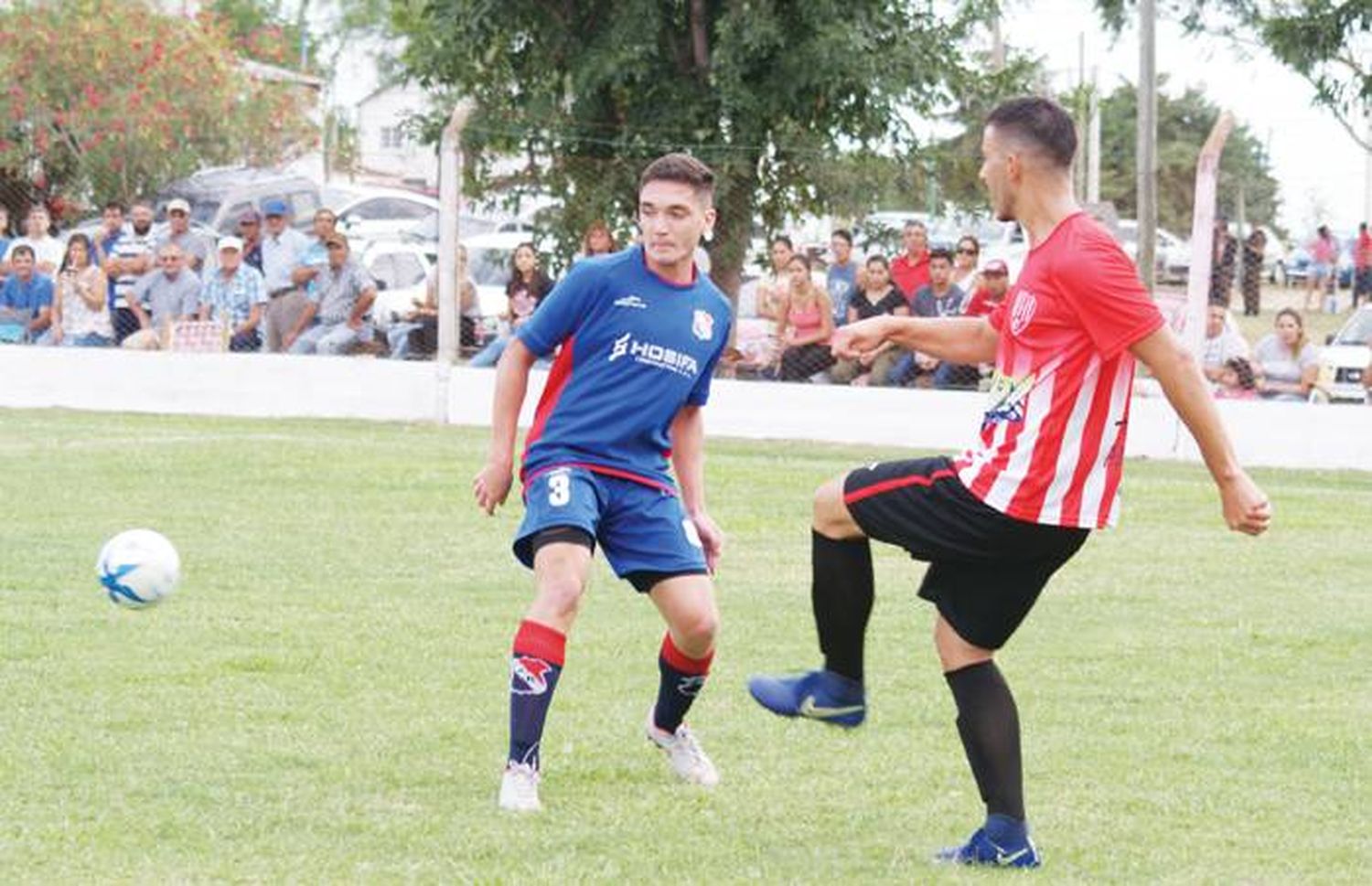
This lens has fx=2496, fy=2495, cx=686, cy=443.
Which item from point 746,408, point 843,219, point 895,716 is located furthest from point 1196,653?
A: point 843,219

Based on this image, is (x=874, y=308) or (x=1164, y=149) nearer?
(x=874, y=308)

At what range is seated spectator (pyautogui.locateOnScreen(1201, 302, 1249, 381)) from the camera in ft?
57.6

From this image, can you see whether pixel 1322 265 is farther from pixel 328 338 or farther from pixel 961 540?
pixel 961 540

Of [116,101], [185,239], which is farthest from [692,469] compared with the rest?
[116,101]

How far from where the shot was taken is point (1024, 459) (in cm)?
568

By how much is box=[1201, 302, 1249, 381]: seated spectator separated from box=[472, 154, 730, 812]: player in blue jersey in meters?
11.3

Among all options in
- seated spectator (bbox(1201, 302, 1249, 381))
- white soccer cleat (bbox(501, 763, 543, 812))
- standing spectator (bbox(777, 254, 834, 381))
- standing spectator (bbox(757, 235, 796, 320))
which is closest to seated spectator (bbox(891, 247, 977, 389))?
standing spectator (bbox(777, 254, 834, 381))

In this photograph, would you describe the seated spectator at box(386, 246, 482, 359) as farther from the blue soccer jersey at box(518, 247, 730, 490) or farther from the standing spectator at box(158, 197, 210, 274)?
the blue soccer jersey at box(518, 247, 730, 490)

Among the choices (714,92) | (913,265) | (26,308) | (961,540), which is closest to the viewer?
(961,540)

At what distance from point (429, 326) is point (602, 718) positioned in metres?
11.9

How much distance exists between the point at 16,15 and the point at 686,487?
3085cm

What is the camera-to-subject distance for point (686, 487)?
6.96 meters

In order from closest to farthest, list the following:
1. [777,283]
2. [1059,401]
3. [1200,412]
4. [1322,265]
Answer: [1200,412]
[1059,401]
[777,283]
[1322,265]

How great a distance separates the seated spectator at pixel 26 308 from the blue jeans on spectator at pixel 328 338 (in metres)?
2.50
